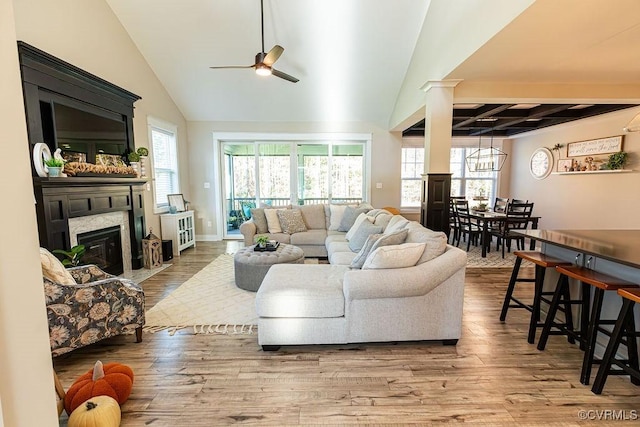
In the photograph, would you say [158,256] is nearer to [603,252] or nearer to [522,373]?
[522,373]

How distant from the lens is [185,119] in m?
6.84

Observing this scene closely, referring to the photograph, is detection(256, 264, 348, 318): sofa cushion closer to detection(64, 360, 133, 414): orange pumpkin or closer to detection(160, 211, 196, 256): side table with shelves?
detection(64, 360, 133, 414): orange pumpkin

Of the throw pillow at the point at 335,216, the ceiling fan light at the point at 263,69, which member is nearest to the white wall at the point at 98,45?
the ceiling fan light at the point at 263,69

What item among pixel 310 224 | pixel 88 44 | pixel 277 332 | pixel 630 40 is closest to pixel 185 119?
pixel 88 44

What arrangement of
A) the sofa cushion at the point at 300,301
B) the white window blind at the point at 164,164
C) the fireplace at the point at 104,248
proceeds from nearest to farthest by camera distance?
the sofa cushion at the point at 300,301
the fireplace at the point at 104,248
the white window blind at the point at 164,164

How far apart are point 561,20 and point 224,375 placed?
3835 mm

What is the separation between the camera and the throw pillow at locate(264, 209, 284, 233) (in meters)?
5.30

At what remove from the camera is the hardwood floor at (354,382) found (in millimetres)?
1831

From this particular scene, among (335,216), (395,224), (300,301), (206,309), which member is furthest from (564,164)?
(206,309)

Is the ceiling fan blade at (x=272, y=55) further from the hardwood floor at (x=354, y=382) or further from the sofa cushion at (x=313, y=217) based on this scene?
the hardwood floor at (x=354, y=382)

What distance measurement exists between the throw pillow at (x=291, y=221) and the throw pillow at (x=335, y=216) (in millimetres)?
511

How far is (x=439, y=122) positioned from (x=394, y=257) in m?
2.49

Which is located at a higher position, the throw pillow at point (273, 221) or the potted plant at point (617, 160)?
the potted plant at point (617, 160)

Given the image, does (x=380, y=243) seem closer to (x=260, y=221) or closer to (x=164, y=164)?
(x=260, y=221)
